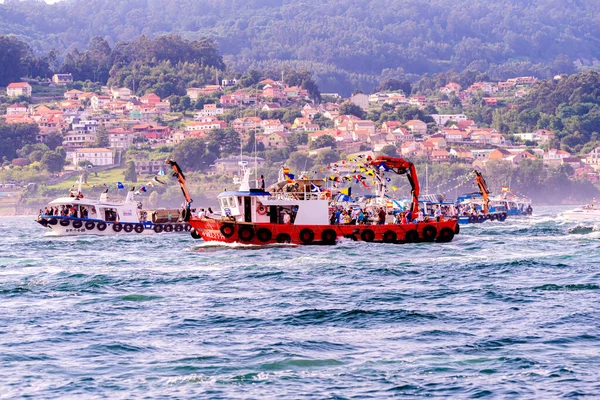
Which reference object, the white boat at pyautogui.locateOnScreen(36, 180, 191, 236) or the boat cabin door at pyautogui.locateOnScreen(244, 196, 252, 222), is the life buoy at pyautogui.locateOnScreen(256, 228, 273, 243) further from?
the white boat at pyautogui.locateOnScreen(36, 180, 191, 236)

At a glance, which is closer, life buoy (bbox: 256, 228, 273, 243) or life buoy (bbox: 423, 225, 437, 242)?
life buoy (bbox: 256, 228, 273, 243)

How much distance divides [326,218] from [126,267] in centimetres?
1458

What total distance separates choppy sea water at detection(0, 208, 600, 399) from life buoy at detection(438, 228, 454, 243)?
1036 cm

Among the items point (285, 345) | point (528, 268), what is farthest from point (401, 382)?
point (528, 268)

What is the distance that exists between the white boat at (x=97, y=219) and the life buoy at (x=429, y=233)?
79.4ft

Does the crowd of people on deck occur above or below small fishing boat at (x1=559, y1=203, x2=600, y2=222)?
above

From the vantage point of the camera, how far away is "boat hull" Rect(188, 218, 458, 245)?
65.1 meters


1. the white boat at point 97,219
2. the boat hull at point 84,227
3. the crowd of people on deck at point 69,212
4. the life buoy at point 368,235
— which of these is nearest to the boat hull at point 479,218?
the white boat at point 97,219

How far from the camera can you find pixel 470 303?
39.7m

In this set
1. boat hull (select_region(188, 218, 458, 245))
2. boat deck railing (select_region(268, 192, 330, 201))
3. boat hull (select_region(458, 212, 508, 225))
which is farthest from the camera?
boat hull (select_region(458, 212, 508, 225))

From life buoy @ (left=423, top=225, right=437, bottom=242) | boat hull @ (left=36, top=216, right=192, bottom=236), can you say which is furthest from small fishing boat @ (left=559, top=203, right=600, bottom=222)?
life buoy @ (left=423, top=225, right=437, bottom=242)

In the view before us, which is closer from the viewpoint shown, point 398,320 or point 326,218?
point 398,320

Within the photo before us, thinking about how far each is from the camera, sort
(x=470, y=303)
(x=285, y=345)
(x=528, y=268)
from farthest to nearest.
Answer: (x=528, y=268) → (x=470, y=303) → (x=285, y=345)

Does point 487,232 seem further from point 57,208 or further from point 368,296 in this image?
point 368,296
